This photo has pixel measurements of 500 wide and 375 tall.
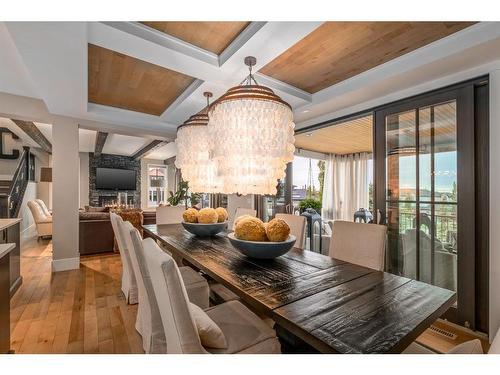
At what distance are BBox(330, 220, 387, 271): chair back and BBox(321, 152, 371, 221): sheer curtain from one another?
15.8 ft

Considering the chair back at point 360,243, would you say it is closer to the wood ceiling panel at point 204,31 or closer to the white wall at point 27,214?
the wood ceiling panel at point 204,31

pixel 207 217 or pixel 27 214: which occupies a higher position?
pixel 207 217

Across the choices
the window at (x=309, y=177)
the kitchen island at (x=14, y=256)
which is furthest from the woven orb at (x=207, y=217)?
the window at (x=309, y=177)

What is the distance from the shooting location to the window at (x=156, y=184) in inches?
377

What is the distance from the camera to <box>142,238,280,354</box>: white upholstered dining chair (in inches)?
34.8

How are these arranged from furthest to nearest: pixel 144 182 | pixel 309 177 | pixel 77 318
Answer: pixel 144 182 < pixel 309 177 < pixel 77 318

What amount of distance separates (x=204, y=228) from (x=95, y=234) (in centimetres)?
320

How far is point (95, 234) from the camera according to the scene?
4.45 meters

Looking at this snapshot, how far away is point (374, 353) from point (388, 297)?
43 cm

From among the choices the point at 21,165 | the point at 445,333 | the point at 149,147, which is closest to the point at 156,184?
the point at 149,147

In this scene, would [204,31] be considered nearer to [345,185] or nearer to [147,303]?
[147,303]

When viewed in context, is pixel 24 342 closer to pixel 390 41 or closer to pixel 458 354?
pixel 458 354

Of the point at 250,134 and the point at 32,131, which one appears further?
the point at 32,131

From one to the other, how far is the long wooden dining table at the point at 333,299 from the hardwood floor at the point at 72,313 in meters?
1.06
